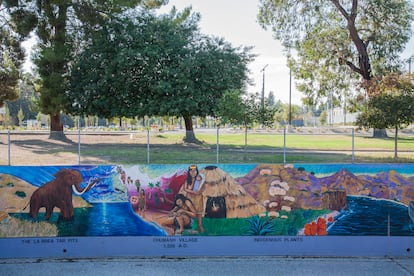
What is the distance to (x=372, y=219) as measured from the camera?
6578 millimetres

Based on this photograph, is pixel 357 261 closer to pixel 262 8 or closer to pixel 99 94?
pixel 99 94

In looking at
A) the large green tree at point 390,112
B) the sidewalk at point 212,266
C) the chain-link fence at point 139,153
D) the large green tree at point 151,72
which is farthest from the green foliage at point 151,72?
the sidewalk at point 212,266

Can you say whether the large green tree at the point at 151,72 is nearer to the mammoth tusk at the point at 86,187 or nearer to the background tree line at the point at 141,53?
the background tree line at the point at 141,53

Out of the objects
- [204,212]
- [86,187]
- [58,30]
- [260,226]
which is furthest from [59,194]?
[58,30]

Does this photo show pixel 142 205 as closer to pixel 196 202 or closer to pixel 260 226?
pixel 196 202

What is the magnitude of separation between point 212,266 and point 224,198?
3.69 feet

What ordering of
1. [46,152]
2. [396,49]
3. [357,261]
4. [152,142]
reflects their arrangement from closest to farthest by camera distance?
[357,261]
[46,152]
[152,142]
[396,49]

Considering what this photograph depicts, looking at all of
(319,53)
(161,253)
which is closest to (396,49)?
(319,53)

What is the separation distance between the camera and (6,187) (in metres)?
6.54

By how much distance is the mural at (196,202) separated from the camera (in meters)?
6.50

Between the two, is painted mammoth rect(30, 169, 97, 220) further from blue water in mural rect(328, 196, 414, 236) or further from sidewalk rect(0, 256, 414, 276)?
blue water in mural rect(328, 196, 414, 236)

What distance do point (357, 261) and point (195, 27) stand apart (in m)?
26.1

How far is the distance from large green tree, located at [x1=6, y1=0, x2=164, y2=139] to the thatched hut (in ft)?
74.6

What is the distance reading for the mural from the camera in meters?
6.50
